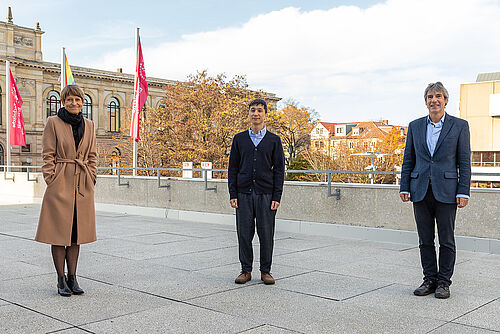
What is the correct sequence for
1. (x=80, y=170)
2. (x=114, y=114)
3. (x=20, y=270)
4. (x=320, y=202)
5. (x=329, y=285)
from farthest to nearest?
(x=114, y=114), (x=320, y=202), (x=20, y=270), (x=329, y=285), (x=80, y=170)

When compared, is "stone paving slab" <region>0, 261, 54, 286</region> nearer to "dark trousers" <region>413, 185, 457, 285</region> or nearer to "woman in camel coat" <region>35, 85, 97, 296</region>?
"woman in camel coat" <region>35, 85, 97, 296</region>

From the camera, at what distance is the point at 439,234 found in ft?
20.0

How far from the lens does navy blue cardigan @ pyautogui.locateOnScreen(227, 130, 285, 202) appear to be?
6586 millimetres

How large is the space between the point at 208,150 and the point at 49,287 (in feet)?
90.4

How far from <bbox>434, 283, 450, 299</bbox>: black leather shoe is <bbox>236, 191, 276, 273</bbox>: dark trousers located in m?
1.86

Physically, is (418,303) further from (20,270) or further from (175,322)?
(20,270)

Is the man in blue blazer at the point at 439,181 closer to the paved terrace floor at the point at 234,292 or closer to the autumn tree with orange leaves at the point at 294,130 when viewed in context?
the paved terrace floor at the point at 234,292

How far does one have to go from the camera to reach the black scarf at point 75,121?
5.93 meters

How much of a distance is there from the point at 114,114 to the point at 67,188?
2634 inches

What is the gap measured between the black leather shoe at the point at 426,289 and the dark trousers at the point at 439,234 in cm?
6

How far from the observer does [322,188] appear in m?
11.1

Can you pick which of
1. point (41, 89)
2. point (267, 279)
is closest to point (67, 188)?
point (267, 279)

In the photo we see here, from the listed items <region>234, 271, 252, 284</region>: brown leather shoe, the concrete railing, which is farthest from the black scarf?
the concrete railing

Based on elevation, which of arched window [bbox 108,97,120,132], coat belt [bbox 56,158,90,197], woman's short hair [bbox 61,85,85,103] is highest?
arched window [bbox 108,97,120,132]
